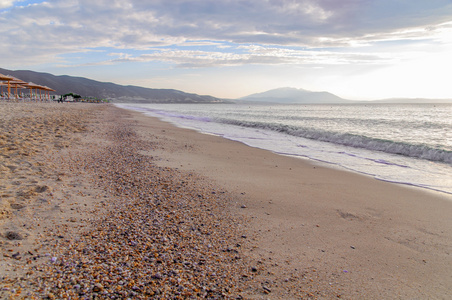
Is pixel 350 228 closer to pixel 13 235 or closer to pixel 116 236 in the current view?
pixel 116 236

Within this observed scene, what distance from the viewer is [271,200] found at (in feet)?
13.7

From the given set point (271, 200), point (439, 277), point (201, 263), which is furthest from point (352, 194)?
point (201, 263)

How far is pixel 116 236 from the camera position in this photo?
8.80ft

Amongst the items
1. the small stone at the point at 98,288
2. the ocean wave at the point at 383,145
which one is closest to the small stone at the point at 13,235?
the small stone at the point at 98,288

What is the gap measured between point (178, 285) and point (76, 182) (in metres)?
2.99

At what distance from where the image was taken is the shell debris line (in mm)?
1976

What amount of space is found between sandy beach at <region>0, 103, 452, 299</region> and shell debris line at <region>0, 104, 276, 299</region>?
0.01 metres

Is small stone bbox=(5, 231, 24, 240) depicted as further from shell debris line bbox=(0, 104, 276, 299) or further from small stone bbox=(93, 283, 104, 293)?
small stone bbox=(93, 283, 104, 293)

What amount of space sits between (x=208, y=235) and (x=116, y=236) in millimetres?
936

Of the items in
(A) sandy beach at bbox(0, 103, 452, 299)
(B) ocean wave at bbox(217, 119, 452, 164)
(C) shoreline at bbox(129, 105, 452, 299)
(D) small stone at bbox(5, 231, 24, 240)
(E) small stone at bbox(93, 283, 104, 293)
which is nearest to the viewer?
(E) small stone at bbox(93, 283, 104, 293)

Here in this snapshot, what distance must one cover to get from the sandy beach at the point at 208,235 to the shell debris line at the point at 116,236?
0.04 ft

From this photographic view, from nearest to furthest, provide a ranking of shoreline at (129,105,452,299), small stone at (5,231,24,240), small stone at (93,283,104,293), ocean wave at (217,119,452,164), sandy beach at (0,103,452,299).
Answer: small stone at (93,283,104,293)
sandy beach at (0,103,452,299)
shoreline at (129,105,452,299)
small stone at (5,231,24,240)
ocean wave at (217,119,452,164)

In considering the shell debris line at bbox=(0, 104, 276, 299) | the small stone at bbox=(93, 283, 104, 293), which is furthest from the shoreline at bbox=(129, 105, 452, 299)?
the small stone at bbox=(93, 283, 104, 293)

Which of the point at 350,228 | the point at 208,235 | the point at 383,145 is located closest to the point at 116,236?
the point at 208,235
